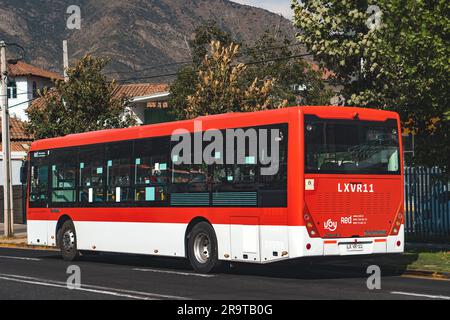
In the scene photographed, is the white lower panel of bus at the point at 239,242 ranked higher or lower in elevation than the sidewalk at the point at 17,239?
Answer: higher

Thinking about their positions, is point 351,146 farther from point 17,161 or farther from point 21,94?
point 21,94

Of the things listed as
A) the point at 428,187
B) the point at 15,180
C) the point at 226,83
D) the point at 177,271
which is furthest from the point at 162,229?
the point at 15,180

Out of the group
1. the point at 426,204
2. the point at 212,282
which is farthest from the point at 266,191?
the point at 426,204

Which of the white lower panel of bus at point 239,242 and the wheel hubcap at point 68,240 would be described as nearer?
the white lower panel of bus at point 239,242

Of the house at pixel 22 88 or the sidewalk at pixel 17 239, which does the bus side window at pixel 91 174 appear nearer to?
the sidewalk at pixel 17 239

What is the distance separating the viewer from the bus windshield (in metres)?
18.2

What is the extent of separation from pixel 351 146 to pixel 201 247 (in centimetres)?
395

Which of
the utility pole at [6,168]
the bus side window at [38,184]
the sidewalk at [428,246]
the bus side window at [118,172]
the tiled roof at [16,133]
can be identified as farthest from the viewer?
the tiled roof at [16,133]

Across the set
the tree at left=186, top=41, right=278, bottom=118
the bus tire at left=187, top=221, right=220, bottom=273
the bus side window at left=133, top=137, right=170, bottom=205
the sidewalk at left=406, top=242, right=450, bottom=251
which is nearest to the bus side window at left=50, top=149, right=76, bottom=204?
the bus side window at left=133, top=137, right=170, bottom=205

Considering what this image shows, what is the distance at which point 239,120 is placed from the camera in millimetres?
19516

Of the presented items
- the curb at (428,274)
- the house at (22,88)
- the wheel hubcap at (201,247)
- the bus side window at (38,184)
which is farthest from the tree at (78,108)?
the house at (22,88)

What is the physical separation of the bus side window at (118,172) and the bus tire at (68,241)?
7.01ft

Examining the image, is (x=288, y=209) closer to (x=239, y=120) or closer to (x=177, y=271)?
(x=239, y=120)

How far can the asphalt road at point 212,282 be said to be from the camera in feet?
50.0
